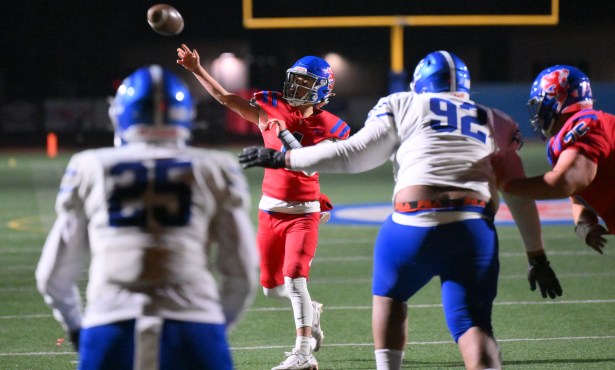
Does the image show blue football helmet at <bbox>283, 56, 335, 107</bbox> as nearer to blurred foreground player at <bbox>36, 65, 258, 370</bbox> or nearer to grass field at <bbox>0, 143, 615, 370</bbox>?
grass field at <bbox>0, 143, 615, 370</bbox>

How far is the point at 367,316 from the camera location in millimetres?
7699

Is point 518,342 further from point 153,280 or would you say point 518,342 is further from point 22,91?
point 22,91

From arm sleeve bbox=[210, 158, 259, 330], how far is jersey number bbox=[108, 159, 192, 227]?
15 centimetres

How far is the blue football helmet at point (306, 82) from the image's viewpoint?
655cm

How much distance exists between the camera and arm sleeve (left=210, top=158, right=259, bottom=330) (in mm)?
3201

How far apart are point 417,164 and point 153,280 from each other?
1.62 meters

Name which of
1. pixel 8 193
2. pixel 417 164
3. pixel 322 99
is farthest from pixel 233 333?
pixel 8 193

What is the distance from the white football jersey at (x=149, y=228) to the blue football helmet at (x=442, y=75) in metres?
1.63

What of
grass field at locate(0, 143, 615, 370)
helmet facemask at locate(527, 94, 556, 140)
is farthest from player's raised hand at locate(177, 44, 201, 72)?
helmet facemask at locate(527, 94, 556, 140)

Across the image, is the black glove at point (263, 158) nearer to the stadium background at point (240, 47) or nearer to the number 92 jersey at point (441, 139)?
the number 92 jersey at point (441, 139)

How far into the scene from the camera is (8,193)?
56.1 feet

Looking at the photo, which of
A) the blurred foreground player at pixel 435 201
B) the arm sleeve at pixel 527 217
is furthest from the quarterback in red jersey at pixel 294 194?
the arm sleeve at pixel 527 217

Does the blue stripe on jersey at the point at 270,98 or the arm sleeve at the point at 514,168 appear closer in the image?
the arm sleeve at the point at 514,168

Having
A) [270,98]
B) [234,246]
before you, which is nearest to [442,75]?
[234,246]
